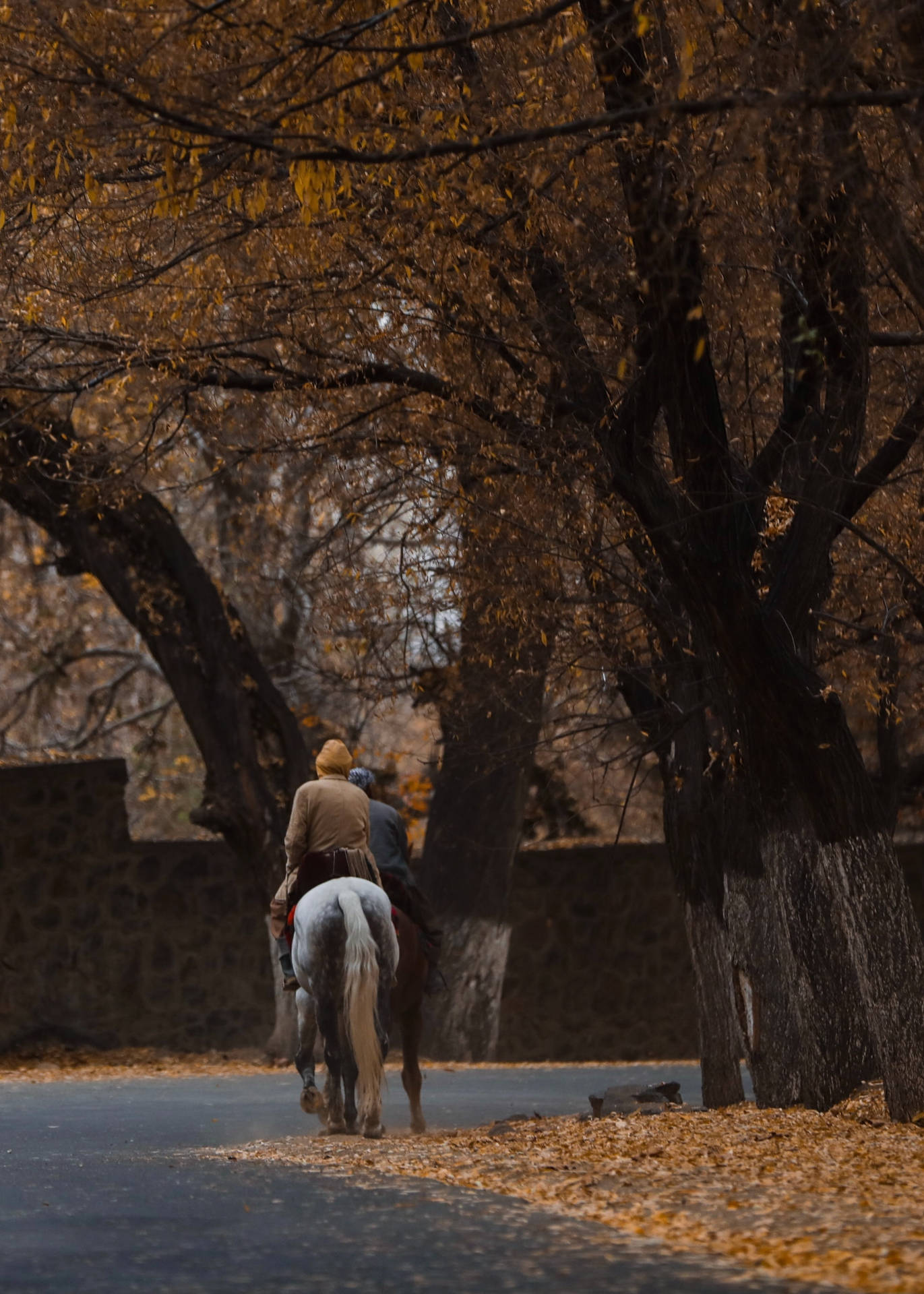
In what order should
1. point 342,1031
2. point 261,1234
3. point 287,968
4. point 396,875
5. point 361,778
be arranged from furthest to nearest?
point 396,875
point 361,778
point 287,968
point 342,1031
point 261,1234

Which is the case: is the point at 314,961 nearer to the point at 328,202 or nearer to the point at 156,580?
the point at 328,202

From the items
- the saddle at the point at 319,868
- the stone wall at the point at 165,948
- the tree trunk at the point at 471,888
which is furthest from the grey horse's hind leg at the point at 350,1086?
the stone wall at the point at 165,948

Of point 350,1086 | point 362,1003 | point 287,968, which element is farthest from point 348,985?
point 287,968

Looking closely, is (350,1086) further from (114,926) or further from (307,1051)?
(114,926)

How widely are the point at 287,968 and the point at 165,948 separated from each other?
27.9 ft

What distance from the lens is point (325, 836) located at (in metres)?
11.9

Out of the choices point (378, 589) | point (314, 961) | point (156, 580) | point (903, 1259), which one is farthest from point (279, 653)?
point (903, 1259)

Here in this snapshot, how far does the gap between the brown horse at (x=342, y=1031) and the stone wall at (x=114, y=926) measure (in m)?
7.83

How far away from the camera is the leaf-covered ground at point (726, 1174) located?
6.34m

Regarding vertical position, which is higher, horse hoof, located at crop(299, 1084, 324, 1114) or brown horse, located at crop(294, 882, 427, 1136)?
brown horse, located at crop(294, 882, 427, 1136)

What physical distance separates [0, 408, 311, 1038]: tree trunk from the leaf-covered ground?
6530 millimetres

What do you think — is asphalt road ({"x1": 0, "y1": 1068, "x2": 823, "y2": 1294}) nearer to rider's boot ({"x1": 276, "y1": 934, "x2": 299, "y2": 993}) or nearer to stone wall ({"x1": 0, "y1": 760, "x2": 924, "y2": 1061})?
rider's boot ({"x1": 276, "y1": 934, "x2": 299, "y2": 993})

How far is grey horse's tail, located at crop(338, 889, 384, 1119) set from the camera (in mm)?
11242

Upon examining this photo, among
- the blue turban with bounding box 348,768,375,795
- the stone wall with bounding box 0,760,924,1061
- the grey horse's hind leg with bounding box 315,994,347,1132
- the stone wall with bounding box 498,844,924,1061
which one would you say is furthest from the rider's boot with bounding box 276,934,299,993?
the stone wall with bounding box 498,844,924,1061
